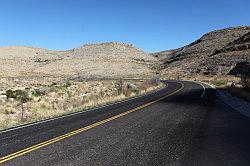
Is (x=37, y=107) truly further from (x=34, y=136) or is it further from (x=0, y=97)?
(x=34, y=136)

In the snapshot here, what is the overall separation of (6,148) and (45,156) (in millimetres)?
1546

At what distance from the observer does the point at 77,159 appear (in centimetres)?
795

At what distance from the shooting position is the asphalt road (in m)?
7.92

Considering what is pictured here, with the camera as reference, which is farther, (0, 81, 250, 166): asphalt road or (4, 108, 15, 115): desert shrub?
(4, 108, 15, 115): desert shrub

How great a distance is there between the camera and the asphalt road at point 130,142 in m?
7.92

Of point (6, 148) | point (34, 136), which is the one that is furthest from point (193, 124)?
point (6, 148)

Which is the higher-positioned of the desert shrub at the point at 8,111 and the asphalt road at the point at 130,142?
the asphalt road at the point at 130,142

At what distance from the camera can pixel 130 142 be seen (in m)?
9.73

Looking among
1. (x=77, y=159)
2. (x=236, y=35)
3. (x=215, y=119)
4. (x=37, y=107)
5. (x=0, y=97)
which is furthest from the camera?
(x=236, y=35)

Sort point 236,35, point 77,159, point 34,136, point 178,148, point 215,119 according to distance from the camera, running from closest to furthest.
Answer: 1. point 77,159
2. point 178,148
3. point 34,136
4. point 215,119
5. point 236,35

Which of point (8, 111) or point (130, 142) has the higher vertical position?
point (130, 142)

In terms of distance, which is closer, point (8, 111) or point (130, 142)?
point (130, 142)

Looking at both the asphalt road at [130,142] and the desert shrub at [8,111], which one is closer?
the asphalt road at [130,142]

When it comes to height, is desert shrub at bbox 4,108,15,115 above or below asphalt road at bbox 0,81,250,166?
below
